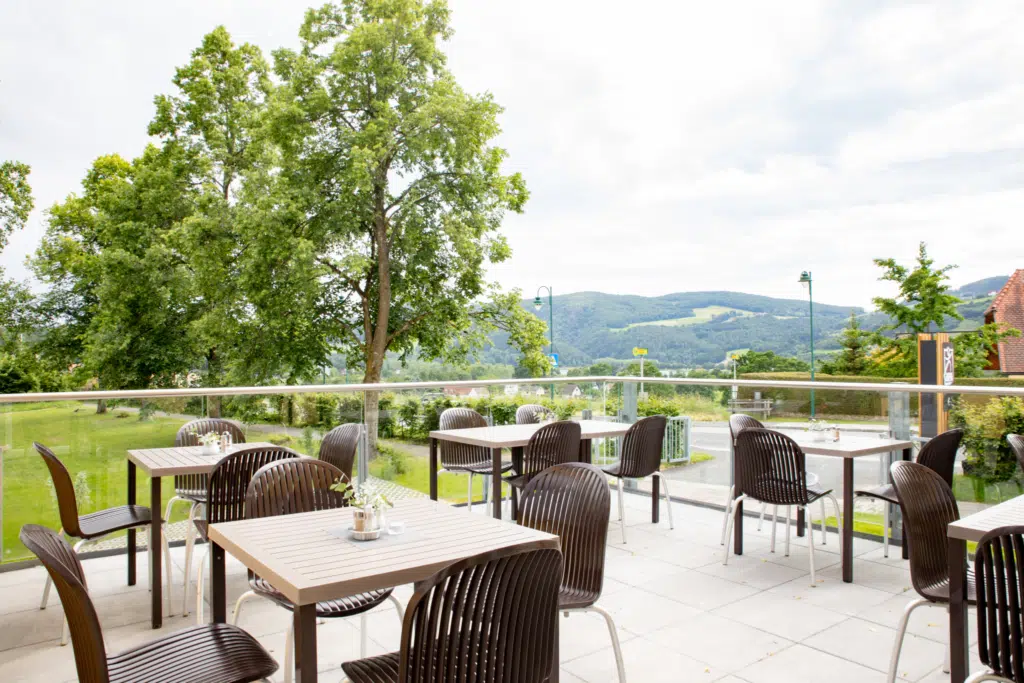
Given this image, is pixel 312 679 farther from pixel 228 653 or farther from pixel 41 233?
pixel 41 233

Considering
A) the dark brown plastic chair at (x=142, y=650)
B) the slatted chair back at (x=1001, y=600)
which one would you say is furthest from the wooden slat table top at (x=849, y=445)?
the dark brown plastic chair at (x=142, y=650)

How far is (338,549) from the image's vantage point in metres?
2.14

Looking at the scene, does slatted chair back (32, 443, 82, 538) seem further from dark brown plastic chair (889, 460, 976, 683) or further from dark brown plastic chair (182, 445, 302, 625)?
dark brown plastic chair (889, 460, 976, 683)

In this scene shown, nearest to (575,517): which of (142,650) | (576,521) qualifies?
(576,521)

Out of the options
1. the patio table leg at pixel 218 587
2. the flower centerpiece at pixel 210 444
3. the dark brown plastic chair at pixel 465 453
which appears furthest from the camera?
the dark brown plastic chair at pixel 465 453

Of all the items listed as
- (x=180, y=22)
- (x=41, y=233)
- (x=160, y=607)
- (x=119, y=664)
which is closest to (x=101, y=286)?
(x=41, y=233)

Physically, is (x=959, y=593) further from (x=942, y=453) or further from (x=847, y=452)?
(x=942, y=453)

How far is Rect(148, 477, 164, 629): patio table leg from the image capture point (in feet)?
11.7

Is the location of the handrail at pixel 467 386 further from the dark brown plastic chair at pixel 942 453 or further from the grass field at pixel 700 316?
the grass field at pixel 700 316

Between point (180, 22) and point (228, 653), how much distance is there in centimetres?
2474

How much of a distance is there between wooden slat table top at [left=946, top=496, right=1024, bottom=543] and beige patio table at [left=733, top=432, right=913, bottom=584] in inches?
58.7

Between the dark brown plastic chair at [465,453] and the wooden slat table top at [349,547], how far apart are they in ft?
9.35

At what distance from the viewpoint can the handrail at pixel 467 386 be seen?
172 inches

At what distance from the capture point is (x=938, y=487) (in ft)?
9.00
